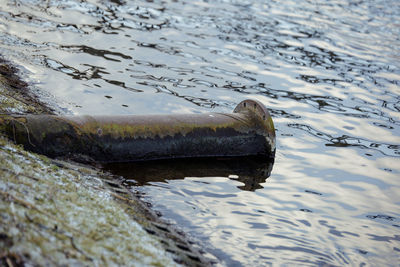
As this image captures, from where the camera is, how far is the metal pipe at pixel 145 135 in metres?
5.67

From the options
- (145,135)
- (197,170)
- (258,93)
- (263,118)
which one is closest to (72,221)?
(145,135)

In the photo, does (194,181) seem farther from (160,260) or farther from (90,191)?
(160,260)

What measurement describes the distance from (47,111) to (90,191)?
3.04m

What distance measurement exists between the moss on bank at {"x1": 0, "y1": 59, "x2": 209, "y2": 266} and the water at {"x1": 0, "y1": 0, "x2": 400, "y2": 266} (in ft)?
1.92

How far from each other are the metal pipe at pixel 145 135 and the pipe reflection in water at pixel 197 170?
92 mm

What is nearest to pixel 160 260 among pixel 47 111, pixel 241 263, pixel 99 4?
pixel 241 263

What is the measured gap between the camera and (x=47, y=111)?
7.45 metres

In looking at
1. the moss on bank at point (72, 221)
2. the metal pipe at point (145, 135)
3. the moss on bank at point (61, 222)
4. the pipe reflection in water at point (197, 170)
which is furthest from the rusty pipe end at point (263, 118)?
the moss on bank at point (61, 222)

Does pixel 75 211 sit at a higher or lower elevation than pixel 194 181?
higher

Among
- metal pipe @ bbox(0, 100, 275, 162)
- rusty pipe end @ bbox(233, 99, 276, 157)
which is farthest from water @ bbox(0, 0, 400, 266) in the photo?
rusty pipe end @ bbox(233, 99, 276, 157)

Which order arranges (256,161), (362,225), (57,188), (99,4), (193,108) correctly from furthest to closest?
(99,4)
(193,108)
(256,161)
(362,225)
(57,188)

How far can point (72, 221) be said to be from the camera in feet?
12.6

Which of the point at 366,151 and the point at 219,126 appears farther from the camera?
the point at 366,151

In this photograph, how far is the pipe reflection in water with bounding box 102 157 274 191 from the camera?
6176 mm
